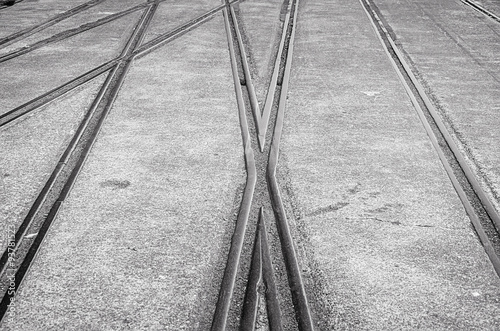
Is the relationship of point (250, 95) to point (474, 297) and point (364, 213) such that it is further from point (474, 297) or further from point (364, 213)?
point (474, 297)

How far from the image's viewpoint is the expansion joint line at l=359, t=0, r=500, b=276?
369 cm

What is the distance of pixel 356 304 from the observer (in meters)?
3.01

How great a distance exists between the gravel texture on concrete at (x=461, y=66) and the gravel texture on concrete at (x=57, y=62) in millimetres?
3823

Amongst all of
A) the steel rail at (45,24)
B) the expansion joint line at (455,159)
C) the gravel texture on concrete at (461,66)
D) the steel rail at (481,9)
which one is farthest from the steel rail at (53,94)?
the steel rail at (481,9)

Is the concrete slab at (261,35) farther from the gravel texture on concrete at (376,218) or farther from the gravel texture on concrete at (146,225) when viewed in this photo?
the gravel texture on concrete at (146,225)

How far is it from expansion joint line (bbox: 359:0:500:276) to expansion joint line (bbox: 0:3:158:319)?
2493 millimetres

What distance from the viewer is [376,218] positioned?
12.6 feet

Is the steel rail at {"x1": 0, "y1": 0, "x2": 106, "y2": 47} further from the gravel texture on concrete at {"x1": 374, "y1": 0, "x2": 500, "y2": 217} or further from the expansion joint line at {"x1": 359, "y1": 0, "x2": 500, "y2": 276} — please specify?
the gravel texture on concrete at {"x1": 374, "y1": 0, "x2": 500, "y2": 217}

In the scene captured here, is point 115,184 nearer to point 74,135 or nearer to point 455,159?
point 74,135

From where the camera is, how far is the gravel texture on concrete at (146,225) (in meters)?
2.92

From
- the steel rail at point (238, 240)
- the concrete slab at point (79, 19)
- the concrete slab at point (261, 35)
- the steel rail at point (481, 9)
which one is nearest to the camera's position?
the steel rail at point (238, 240)

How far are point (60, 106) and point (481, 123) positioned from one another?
3.85 meters

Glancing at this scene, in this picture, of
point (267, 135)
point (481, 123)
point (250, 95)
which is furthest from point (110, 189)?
point (481, 123)

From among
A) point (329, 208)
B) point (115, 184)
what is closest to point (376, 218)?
point (329, 208)
